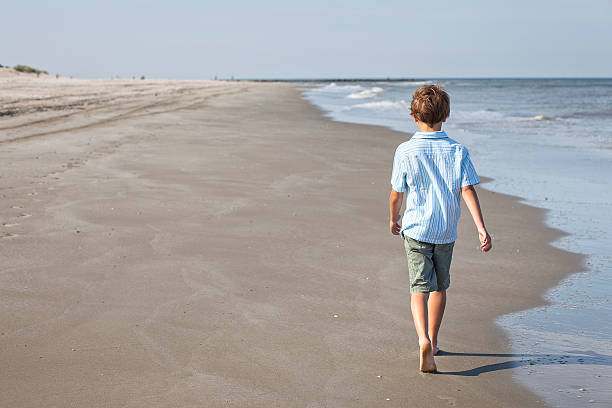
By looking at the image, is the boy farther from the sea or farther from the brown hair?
the sea

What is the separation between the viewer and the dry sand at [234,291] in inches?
118

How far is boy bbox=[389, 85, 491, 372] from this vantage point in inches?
121

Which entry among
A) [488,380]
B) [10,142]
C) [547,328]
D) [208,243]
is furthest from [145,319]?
[10,142]

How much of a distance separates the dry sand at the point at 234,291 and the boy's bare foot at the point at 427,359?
0.22 feet

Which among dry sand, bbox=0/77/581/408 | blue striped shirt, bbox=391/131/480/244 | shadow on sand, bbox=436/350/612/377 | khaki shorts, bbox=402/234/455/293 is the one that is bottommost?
shadow on sand, bbox=436/350/612/377

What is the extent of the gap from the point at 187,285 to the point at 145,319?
24.9 inches

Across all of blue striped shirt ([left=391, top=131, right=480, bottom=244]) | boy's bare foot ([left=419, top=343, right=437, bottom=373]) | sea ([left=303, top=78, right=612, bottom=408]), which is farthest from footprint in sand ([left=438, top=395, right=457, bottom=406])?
blue striped shirt ([left=391, top=131, right=480, bottom=244])

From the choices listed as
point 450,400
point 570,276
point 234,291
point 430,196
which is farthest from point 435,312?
point 570,276

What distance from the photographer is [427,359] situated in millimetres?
3119

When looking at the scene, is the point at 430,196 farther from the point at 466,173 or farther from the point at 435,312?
the point at 435,312

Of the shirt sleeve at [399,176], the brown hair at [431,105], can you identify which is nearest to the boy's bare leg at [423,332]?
the shirt sleeve at [399,176]

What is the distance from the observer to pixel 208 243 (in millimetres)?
5383

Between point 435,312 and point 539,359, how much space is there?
651mm

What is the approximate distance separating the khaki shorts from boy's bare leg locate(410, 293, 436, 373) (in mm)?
54
